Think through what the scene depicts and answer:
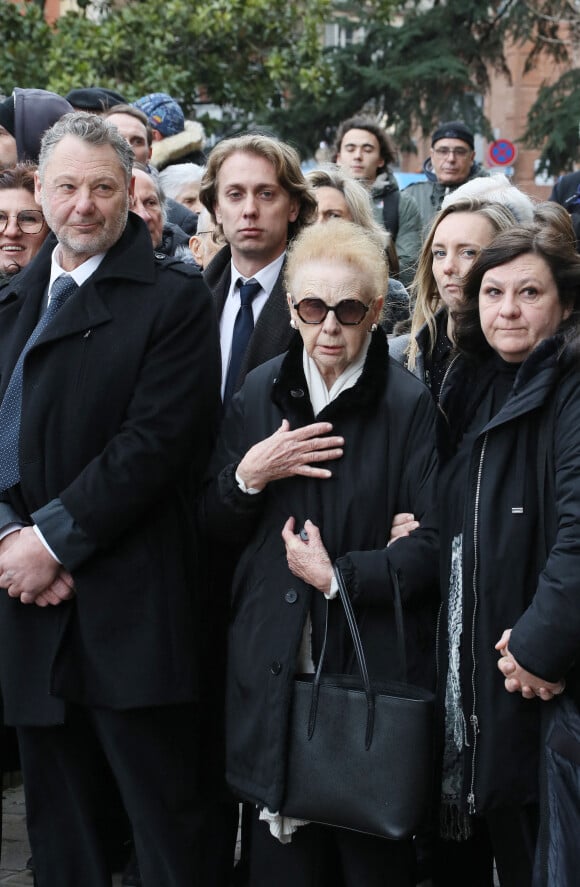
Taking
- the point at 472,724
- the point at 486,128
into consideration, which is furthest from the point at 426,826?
the point at 486,128

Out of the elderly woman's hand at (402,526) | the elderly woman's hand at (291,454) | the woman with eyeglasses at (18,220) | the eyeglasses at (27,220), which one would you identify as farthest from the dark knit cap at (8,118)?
the elderly woman's hand at (402,526)

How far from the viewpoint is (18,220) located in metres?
4.84

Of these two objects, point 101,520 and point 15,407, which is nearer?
point 101,520

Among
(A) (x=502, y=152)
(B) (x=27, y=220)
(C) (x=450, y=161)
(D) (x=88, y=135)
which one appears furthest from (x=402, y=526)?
(A) (x=502, y=152)

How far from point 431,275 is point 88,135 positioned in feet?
4.13

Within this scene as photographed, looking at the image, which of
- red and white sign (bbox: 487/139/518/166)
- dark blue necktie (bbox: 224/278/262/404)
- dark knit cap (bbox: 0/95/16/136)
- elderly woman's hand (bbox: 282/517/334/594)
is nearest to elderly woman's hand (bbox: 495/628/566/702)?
elderly woman's hand (bbox: 282/517/334/594)

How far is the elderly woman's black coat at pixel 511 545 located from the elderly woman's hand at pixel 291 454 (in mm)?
415

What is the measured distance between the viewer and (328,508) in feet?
12.1

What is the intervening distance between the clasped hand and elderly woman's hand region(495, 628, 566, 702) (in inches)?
49.5

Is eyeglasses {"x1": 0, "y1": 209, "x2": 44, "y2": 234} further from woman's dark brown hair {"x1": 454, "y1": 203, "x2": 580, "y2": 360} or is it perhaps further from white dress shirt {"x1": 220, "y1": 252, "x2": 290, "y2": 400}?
woman's dark brown hair {"x1": 454, "y1": 203, "x2": 580, "y2": 360}

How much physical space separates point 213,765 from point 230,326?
1.44 metres

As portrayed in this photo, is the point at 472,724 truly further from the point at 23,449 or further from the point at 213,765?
the point at 23,449

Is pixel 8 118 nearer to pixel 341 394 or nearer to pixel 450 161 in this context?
pixel 341 394

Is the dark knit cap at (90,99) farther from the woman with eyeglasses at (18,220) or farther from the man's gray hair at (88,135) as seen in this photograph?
the man's gray hair at (88,135)
